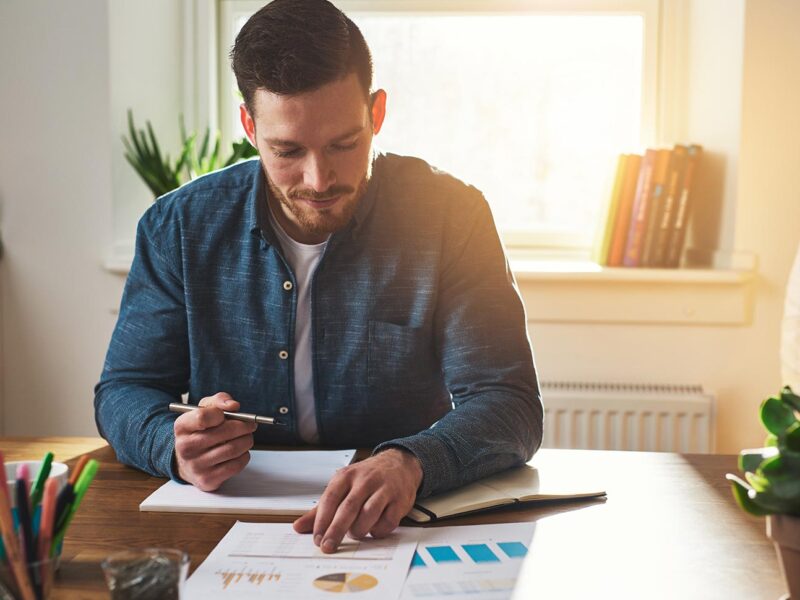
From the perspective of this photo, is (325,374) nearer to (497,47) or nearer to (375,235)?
(375,235)

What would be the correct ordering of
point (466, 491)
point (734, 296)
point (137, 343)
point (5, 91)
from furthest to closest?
1. point (5, 91)
2. point (734, 296)
3. point (137, 343)
4. point (466, 491)

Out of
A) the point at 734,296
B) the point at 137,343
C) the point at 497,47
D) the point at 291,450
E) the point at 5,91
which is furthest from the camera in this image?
the point at 497,47

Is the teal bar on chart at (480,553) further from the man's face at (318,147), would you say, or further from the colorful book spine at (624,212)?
the colorful book spine at (624,212)

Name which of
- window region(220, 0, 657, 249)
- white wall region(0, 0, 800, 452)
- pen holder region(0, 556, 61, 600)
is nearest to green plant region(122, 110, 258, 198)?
white wall region(0, 0, 800, 452)

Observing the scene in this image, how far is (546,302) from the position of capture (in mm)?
2531

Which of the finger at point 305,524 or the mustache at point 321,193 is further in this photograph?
the mustache at point 321,193

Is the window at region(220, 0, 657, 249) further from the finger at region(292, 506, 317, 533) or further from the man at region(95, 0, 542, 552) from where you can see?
the finger at region(292, 506, 317, 533)

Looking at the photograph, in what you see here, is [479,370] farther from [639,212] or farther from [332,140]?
[639,212]

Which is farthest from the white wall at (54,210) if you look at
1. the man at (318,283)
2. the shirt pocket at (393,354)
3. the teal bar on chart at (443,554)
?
the teal bar on chart at (443,554)

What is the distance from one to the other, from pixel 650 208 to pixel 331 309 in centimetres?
124

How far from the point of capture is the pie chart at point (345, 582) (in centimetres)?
90

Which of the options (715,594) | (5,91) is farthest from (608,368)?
(5,91)

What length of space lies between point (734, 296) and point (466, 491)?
58.6 inches

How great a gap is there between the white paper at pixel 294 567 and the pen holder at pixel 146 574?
5.5 inches
